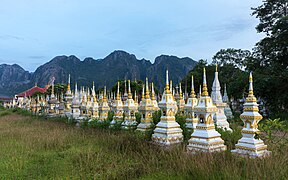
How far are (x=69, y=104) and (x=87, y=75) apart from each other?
47002mm

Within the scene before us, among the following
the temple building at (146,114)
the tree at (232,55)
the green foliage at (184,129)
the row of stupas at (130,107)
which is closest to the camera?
the green foliage at (184,129)

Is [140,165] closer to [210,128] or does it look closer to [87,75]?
[210,128]

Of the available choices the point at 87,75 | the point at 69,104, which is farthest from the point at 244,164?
the point at 87,75

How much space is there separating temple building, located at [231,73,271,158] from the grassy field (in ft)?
1.13

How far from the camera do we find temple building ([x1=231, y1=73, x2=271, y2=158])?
18.6 feet

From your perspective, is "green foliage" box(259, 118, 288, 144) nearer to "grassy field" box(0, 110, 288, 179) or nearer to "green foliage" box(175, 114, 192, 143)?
"grassy field" box(0, 110, 288, 179)

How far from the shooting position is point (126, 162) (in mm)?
6047

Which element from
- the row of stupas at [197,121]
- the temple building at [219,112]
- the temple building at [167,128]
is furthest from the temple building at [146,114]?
the temple building at [219,112]

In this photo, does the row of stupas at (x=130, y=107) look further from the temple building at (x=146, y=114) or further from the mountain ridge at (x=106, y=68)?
the mountain ridge at (x=106, y=68)

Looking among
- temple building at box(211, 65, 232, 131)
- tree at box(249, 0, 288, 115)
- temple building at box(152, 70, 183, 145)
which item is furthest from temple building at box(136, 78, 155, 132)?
tree at box(249, 0, 288, 115)

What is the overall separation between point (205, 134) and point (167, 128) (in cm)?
144

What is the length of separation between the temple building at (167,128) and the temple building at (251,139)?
1.99 m

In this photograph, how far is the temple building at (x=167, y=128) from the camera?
7.44m

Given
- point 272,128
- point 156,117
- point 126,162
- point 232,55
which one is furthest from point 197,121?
point 232,55
